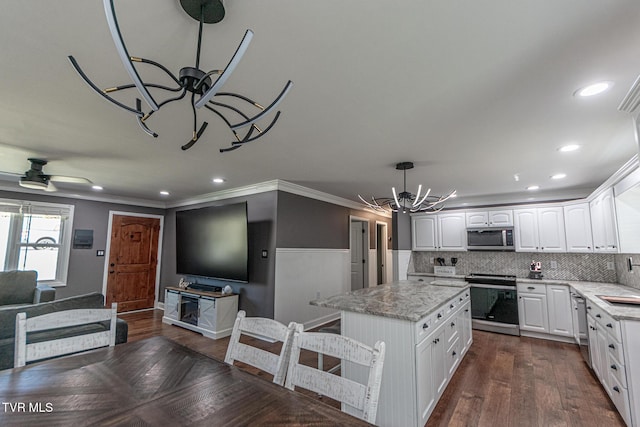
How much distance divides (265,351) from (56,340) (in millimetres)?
1222

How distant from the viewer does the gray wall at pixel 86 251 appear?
536 centimetres

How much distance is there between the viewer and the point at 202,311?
15.0ft

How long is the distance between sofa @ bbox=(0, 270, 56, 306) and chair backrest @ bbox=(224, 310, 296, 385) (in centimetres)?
457

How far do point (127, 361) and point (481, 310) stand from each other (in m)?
5.03

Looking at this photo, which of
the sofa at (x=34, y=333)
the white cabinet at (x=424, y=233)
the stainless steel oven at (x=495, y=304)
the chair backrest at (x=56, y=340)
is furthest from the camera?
the white cabinet at (x=424, y=233)

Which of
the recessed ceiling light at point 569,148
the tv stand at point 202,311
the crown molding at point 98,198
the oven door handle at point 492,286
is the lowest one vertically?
the tv stand at point 202,311

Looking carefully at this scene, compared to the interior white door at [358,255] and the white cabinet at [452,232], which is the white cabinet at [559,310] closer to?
the white cabinet at [452,232]

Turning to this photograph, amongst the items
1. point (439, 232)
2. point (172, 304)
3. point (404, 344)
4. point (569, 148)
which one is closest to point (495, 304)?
point (439, 232)

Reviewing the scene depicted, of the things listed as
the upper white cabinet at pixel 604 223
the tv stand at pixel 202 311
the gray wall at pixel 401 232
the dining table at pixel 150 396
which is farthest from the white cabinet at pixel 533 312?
the dining table at pixel 150 396

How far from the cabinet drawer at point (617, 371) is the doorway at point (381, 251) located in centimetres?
488

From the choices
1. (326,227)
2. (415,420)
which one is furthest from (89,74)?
(326,227)

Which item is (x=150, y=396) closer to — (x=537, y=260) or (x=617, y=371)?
(x=617, y=371)

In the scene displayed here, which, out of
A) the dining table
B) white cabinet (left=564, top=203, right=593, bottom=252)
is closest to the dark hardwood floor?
white cabinet (left=564, top=203, right=593, bottom=252)

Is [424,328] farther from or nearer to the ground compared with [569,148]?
nearer to the ground
